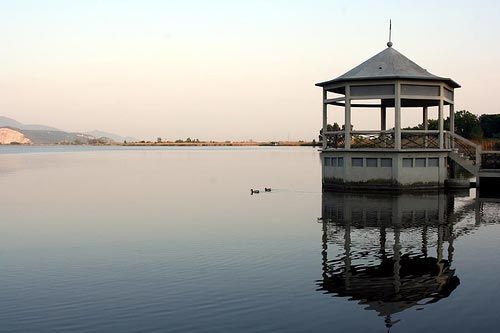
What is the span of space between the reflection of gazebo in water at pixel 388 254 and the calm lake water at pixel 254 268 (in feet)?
0.19

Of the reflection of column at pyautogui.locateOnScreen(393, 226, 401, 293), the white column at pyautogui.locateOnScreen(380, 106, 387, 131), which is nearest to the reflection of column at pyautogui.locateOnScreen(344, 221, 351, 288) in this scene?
the reflection of column at pyautogui.locateOnScreen(393, 226, 401, 293)

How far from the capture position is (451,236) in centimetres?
2542

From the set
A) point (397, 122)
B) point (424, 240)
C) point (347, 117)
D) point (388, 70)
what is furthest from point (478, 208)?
point (388, 70)

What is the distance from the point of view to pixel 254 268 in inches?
771

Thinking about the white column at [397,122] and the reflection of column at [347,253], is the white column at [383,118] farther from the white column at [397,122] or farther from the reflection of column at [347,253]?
the reflection of column at [347,253]

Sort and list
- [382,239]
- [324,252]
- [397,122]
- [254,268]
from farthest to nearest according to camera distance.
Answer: [397,122] → [382,239] → [324,252] → [254,268]

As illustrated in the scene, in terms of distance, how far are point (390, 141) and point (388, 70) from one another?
209 inches

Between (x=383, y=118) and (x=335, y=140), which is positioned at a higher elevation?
(x=383, y=118)

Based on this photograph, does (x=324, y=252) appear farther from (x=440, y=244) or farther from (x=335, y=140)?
(x=335, y=140)

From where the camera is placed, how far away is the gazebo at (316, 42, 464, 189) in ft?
139

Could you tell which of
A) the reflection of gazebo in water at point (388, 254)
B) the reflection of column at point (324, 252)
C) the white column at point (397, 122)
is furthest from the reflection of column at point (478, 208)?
the reflection of column at point (324, 252)

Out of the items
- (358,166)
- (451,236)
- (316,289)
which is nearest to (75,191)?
(358,166)

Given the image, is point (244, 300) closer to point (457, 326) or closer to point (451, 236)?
point (457, 326)

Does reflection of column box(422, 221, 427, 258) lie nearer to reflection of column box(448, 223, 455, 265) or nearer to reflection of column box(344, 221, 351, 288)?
reflection of column box(448, 223, 455, 265)
